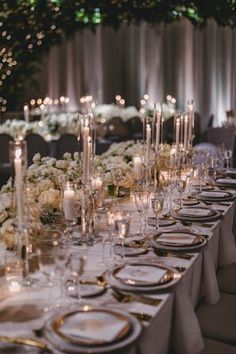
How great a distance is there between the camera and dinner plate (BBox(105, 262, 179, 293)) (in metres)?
1.90

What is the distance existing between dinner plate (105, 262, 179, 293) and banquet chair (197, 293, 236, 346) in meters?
0.43

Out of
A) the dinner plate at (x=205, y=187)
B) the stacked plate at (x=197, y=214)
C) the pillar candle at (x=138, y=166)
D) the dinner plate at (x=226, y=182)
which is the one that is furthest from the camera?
the dinner plate at (x=226, y=182)

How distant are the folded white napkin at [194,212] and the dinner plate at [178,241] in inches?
15.9

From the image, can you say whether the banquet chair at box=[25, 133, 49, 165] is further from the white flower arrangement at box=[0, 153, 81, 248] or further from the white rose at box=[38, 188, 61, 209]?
the white rose at box=[38, 188, 61, 209]

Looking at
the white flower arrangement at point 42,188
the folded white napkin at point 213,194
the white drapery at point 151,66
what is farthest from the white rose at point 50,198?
the white drapery at point 151,66

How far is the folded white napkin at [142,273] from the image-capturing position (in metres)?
1.98

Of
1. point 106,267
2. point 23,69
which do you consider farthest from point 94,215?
point 23,69

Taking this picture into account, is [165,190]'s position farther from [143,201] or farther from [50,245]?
[50,245]

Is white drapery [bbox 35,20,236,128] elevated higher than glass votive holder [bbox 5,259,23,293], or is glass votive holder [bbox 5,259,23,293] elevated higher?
white drapery [bbox 35,20,236,128]

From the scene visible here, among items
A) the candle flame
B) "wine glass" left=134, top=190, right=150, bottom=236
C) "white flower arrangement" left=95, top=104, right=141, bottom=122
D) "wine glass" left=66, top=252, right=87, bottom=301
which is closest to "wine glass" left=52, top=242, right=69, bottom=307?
"wine glass" left=66, top=252, right=87, bottom=301

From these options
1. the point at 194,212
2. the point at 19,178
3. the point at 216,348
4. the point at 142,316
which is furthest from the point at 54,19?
the point at 142,316

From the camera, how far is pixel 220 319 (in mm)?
2402

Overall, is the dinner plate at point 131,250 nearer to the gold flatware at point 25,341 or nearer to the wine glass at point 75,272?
the wine glass at point 75,272

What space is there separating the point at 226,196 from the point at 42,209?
1.44 metres
